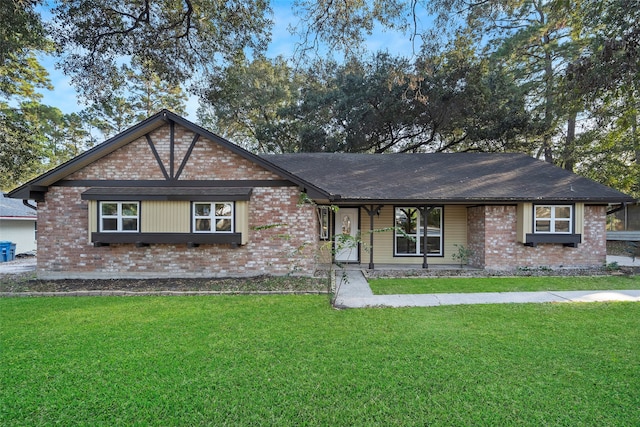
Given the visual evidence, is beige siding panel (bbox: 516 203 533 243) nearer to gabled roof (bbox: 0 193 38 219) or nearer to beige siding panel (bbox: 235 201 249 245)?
beige siding panel (bbox: 235 201 249 245)

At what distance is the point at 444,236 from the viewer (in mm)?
11680

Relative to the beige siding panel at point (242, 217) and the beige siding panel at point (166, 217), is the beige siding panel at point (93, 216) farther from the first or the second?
the beige siding panel at point (242, 217)

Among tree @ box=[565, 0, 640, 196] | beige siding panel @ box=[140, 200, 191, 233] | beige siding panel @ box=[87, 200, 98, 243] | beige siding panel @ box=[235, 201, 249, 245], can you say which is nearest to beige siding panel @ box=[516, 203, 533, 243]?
tree @ box=[565, 0, 640, 196]

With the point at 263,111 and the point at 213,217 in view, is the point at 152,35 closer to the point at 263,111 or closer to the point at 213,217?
the point at 213,217

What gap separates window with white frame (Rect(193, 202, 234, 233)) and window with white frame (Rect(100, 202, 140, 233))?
1697 millimetres

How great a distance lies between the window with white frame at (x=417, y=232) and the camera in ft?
38.3

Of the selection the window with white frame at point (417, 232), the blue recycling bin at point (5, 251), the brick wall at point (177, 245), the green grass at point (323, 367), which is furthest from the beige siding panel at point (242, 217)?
the blue recycling bin at point (5, 251)

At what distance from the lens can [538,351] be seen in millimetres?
4000

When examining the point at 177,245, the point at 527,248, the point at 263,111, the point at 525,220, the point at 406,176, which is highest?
the point at 263,111

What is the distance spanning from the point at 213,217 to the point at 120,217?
2658 millimetres

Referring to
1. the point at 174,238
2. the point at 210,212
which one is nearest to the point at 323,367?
the point at 210,212

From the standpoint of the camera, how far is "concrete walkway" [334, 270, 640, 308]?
6.31 metres

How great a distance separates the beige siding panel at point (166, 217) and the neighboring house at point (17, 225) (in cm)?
1179

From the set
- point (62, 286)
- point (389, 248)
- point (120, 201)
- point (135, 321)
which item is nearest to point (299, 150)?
point (389, 248)
